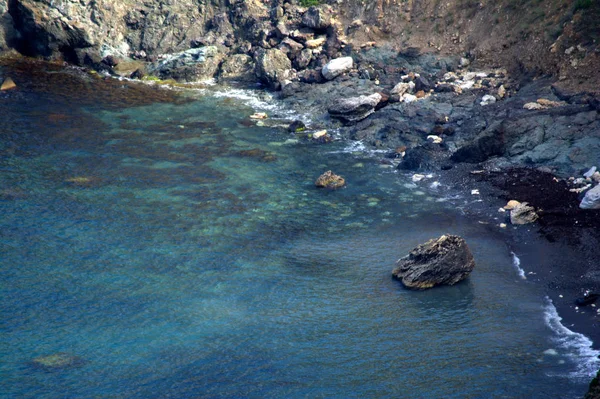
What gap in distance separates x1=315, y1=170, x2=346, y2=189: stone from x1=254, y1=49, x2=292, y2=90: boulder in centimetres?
1676

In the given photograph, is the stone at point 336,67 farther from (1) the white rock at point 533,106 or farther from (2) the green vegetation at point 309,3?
(1) the white rock at point 533,106

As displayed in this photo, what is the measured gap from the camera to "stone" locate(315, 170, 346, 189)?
32.2 m

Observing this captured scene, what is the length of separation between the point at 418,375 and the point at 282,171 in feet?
58.6

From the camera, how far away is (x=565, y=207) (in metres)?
27.6

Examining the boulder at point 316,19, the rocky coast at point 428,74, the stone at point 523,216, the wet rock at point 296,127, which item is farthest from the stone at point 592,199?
the boulder at point 316,19

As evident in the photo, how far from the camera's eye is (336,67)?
45.0m

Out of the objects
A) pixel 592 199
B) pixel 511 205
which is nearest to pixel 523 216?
pixel 511 205

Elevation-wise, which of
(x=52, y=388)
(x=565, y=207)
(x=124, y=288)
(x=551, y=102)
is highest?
(x=551, y=102)

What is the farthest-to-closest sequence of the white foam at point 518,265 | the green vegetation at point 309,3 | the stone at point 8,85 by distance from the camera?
the green vegetation at point 309,3
the stone at point 8,85
the white foam at point 518,265

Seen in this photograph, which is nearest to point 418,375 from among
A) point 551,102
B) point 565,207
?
point 565,207

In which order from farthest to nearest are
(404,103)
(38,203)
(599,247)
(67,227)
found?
(404,103), (38,203), (67,227), (599,247)

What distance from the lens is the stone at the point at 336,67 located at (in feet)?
147

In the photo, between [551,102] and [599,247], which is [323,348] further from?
[551,102]

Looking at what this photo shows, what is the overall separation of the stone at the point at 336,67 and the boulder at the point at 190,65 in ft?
37.4
